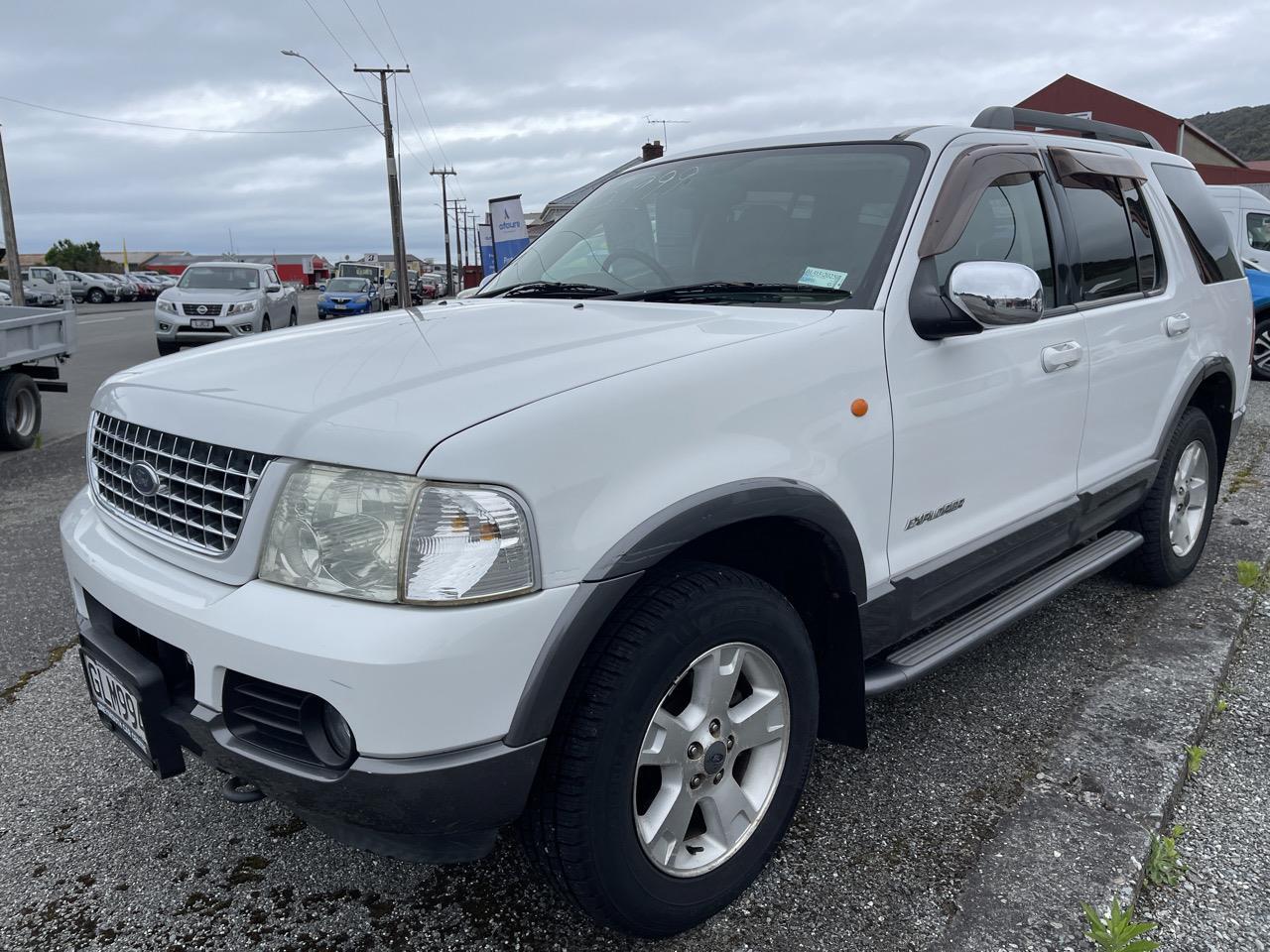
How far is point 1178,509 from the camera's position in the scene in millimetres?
4250

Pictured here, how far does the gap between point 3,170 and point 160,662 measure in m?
32.0

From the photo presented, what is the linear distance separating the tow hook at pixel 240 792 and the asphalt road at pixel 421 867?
1.42ft

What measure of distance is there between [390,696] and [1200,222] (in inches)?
159

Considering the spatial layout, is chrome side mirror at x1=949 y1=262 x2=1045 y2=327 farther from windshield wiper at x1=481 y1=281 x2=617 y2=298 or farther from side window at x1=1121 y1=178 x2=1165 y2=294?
side window at x1=1121 y1=178 x2=1165 y2=294

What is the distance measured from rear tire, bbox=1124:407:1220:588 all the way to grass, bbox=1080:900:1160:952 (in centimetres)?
218

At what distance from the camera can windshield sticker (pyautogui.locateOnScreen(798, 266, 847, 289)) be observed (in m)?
2.57

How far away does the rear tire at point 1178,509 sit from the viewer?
156 inches

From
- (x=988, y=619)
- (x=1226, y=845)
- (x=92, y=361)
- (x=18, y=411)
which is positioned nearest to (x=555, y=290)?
(x=988, y=619)

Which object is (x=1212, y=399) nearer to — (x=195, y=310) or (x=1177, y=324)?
(x=1177, y=324)

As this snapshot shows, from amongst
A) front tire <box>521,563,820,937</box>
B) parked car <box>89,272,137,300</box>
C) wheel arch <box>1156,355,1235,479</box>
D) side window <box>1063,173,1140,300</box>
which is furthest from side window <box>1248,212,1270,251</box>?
parked car <box>89,272,137,300</box>

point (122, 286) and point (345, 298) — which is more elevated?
point (345, 298)

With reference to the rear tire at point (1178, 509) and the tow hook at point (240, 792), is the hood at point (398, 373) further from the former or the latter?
the rear tire at point (1178, 509)

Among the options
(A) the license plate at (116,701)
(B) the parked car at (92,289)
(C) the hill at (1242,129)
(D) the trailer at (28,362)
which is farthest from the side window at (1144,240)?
(C) the hill at (1242,129)

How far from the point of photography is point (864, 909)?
2.28 m
